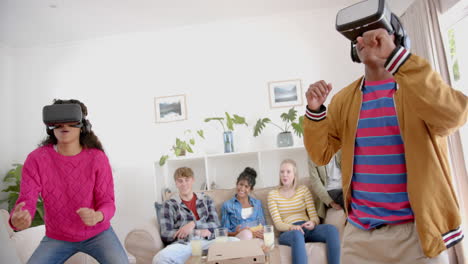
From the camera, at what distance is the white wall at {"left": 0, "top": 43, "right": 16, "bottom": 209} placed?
4.45 m

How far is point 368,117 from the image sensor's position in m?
1.03

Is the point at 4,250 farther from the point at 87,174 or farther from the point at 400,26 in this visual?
the point at 400,26

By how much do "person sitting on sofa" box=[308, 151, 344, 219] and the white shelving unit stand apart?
0.91 metres

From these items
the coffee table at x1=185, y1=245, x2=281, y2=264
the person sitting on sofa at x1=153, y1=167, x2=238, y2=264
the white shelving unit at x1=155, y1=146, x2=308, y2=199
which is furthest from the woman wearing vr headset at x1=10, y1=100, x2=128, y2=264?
the white shelving unit at x1=155, y1=146, x2=308, y2=199

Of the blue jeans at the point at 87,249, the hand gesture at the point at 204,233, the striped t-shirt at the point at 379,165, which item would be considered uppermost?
the striped t-shirt at the point at 379,165

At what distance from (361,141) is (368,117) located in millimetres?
73

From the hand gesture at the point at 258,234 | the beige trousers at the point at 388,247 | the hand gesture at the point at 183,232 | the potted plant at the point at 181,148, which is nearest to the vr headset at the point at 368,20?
the beige trousers at the point at 388,247

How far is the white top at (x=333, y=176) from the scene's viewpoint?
324cm

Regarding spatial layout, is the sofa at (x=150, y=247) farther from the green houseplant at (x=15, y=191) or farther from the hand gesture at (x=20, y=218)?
the green houseplant at (x=15, y=191)

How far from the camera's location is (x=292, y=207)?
3.06m

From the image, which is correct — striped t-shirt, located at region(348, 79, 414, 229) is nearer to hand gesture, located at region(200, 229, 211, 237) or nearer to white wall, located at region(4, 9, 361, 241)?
hand gesture, located at region(200, 229, 211, 237)

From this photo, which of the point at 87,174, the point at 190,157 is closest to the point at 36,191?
the point at 87,174

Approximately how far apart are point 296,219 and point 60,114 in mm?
2069

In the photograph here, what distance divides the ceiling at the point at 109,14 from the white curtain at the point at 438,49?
52 centimetres
